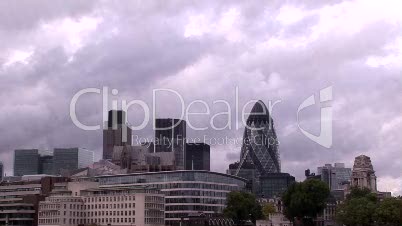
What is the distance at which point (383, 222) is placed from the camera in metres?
193

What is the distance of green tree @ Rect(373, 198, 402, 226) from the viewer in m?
189

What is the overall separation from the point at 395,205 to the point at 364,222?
1099 cm

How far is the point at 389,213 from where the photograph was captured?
189 metres

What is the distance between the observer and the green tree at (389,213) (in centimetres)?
18912

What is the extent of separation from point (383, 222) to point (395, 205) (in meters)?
5.98

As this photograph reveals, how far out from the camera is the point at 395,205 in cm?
19275

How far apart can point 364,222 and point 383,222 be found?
21.7 ft

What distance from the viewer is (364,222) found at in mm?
198250
